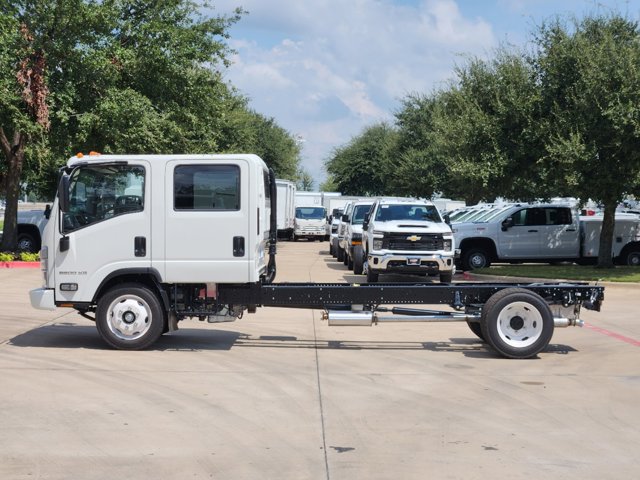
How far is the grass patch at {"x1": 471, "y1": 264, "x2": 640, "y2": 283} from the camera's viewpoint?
20.3 meters

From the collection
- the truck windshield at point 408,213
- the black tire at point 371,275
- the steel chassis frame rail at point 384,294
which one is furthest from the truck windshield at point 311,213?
the steel chassis frame rail at point 384,294

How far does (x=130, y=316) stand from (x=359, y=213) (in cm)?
1486

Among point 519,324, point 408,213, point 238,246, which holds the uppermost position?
point 408,213

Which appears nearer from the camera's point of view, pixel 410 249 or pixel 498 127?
pixel 410 249

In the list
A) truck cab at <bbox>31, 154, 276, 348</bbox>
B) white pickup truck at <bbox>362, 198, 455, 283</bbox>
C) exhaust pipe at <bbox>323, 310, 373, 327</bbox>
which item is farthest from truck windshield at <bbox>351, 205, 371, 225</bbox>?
truck cab at <bbox>31, 154, 276, 348</bbox>

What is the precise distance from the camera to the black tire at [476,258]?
23703mm

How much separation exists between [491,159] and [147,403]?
51.7 feet

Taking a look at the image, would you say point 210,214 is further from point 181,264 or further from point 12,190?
point 12,190

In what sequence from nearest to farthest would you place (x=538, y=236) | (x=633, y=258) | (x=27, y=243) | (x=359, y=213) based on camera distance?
(x=538, y=236) → (x=633, y=258) → (x=359, y=213) → (x=27, y=243)

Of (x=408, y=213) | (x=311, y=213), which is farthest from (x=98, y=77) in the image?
(x=311, y=213)

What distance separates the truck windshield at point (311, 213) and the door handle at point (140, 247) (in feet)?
121

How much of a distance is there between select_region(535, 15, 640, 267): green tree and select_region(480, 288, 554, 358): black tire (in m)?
10.4

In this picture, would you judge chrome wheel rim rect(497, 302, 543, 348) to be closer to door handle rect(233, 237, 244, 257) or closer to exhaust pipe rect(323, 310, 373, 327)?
exhaust pipe rect(323, 310, 373, 327)

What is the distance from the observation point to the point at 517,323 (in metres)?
10.6
